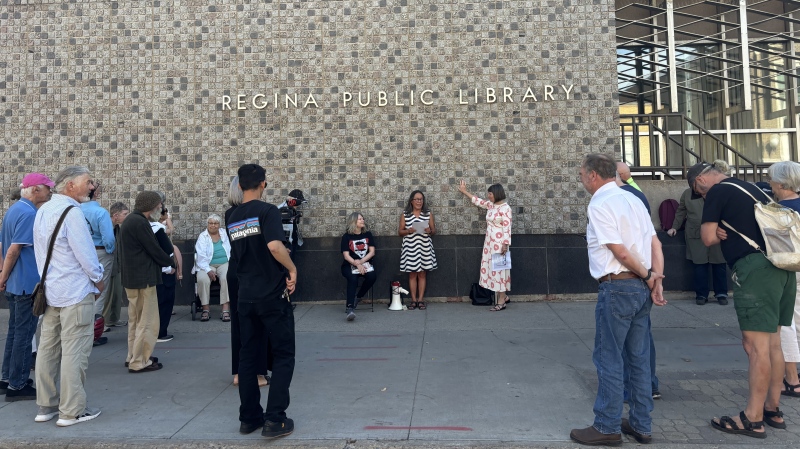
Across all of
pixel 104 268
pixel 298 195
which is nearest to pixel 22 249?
pixel 104 268

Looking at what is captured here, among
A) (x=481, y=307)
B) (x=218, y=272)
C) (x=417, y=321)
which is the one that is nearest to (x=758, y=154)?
(x=481, y=307)

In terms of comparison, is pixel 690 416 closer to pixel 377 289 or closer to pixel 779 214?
pixel 779 214

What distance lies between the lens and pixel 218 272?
333 inches

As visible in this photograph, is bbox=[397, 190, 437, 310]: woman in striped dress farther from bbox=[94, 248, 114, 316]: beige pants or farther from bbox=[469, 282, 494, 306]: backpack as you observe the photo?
bbox=[94, 248, 114, 316]: beige pants

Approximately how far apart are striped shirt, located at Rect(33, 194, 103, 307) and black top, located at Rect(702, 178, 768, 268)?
183 inches

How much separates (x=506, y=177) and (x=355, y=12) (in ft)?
11.0

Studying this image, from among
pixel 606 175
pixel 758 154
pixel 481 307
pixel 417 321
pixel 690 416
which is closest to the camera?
pixel 606 175

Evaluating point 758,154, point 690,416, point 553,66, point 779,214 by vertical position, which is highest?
point 553,66

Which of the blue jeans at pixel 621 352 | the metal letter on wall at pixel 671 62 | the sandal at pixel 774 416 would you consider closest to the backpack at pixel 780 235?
the blue jeans at pixel 621 352

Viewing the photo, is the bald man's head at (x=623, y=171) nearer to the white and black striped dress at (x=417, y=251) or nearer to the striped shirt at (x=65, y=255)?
the white and black striped dress at (x=417, y=251)

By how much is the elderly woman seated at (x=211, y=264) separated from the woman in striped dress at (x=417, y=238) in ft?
8.06

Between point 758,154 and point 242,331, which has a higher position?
point 758,154

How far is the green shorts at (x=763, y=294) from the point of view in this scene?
13.7 ft

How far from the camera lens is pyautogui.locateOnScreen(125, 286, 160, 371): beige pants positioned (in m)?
5.95
